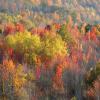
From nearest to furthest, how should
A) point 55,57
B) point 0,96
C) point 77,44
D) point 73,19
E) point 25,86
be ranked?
point 0,96 → point 25,86 → point 55,57 → point 77,44 → point 73,19

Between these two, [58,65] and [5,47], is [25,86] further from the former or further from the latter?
[5,47]

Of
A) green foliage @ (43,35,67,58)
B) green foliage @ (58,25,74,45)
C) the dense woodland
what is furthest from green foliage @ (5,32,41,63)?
green foliage @ (58,25,74,45)

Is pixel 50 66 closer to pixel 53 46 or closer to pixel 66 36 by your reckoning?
pixel 53 46

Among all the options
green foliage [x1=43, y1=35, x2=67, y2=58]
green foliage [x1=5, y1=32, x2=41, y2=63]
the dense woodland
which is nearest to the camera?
Result: the dense woodland

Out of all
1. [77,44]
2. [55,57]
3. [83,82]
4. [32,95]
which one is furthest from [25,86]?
[77,44]

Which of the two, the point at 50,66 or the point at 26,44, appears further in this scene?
the point at 26,44

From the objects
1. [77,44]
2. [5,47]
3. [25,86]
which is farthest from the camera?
[77,44]

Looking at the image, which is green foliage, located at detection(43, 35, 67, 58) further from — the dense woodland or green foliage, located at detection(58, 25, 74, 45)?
green foliage, located at detection(58, 25, 74, 45)

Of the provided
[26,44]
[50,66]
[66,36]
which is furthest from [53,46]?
[50,66]

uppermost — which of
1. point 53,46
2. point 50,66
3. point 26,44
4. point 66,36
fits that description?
point 66,36
